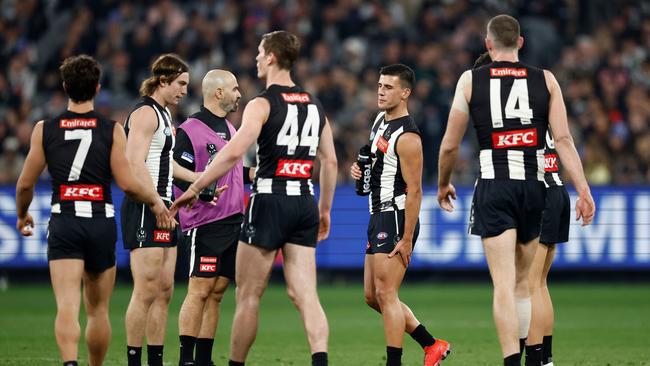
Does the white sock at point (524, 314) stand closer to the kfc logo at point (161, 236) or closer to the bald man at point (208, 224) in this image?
the bald man at point (208, 224)

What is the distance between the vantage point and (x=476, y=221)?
28.8ft

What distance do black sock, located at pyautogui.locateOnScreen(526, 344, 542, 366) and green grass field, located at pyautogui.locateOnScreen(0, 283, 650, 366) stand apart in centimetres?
145

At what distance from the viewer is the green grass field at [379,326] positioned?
1114 centimetres

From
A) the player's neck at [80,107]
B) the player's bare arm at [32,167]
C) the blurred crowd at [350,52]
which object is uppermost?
the blurred crowd at [350,52]

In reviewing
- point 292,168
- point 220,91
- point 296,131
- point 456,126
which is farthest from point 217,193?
point 456,126

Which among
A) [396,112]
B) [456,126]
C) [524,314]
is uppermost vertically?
[396,112]

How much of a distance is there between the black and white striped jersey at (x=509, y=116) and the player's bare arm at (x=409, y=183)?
775 mm

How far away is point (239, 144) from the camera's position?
8.19 metres

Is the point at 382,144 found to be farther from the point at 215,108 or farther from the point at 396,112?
the point at 215,108

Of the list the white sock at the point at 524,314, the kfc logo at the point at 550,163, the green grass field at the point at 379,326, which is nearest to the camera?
the white sock at the point at 524,314

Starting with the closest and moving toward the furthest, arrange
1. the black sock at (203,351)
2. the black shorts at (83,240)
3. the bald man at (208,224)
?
the black shorts at (83,240) < the black sock at (203,351) < the bald man at (208,224)

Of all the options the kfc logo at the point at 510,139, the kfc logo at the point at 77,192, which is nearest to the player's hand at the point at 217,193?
the kfc logo at the point at 77,192

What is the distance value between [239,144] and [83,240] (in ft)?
4.19

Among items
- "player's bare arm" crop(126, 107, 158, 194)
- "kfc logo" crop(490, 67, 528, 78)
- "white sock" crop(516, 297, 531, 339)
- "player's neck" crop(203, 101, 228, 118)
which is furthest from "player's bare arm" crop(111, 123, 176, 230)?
"white sock" crop(516, 297, 531, 339)
